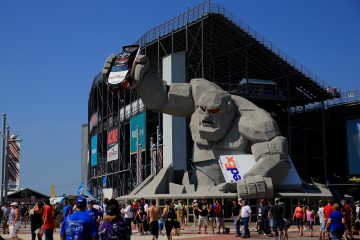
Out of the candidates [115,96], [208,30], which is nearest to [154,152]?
[208,30]

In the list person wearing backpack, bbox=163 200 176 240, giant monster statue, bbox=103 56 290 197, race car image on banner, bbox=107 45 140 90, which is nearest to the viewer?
person wearing backpack, bbox=163 200 176 240

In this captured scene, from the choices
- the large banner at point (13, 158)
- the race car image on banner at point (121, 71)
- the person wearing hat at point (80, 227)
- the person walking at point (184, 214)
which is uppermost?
the race car image on banner at point (121, 71)

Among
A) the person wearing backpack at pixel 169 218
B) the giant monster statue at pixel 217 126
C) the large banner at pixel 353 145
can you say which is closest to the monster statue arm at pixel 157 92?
the giant monster statue at pixel 217 126

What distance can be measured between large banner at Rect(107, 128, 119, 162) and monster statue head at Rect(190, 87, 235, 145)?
23597 mm

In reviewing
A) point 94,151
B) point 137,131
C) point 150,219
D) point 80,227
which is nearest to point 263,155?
point 150,219

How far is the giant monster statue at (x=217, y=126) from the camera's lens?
2459 cm

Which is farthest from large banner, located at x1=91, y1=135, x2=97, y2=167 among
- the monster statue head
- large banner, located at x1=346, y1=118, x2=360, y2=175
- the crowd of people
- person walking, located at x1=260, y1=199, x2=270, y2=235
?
person walking, located at x1=260, y1=199, x2=270, y2=235

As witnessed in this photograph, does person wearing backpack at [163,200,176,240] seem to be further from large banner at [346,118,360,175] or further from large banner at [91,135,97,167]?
large banner at [91,135,97,167]

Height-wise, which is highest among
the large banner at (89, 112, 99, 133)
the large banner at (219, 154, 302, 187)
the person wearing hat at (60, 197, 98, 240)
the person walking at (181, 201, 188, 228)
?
the large banner at (89, 112, 99, 133)

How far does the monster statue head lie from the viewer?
84.6ft

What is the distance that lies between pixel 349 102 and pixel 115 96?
2298cm

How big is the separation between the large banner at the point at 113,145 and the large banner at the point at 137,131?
12.4 ft

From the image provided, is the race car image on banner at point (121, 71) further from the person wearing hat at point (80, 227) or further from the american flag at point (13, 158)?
the person wearing hat at point (80, 227)

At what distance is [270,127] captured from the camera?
2522 centimetres
